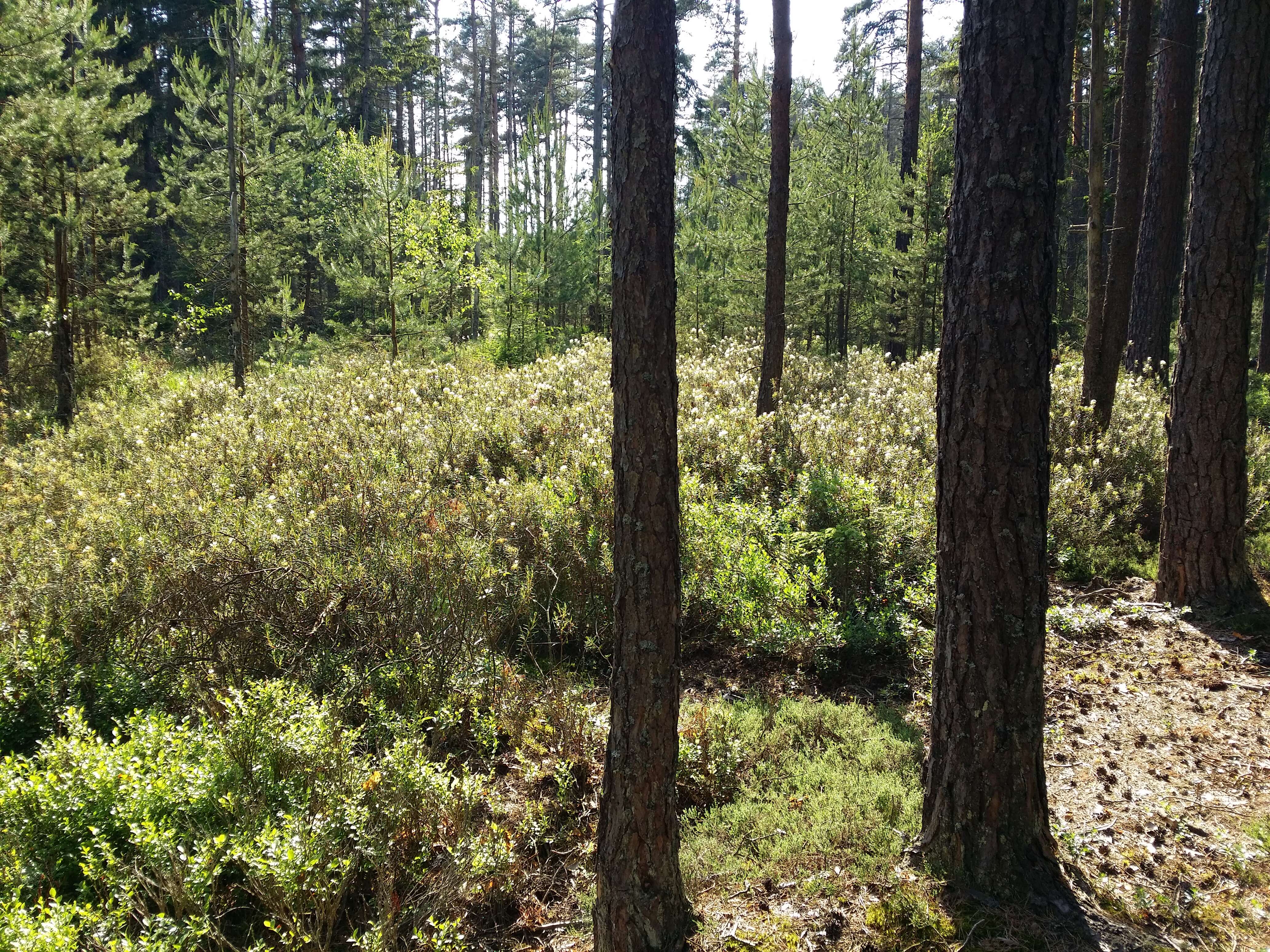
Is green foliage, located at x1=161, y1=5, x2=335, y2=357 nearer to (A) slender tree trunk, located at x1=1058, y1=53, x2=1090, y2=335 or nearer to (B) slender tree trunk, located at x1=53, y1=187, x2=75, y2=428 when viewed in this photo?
(B) slender tree trunk, located at x1=53, y1=187, x2=75, y2=428

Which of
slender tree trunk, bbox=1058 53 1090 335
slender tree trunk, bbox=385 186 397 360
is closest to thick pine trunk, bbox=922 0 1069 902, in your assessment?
slender tree trunk, bbox=385 186 397 360

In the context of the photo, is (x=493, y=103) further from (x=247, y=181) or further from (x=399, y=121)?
(x=247, y=181)

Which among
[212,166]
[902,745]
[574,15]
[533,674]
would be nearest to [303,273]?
[212,166]

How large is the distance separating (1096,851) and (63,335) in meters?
15.4

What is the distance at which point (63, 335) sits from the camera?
1219cm

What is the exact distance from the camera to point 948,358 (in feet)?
9.30

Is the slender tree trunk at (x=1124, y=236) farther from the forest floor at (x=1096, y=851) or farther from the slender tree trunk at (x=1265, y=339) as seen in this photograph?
the slender tree trunk at (x=1265, y=339)

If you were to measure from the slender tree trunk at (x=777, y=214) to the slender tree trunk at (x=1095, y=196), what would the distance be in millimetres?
3605

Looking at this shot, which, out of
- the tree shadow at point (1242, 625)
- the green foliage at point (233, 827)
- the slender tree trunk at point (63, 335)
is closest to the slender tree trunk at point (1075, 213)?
the tree shadow at point (1242, 625)

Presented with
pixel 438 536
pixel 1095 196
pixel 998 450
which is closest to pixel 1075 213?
pixel 1095 196

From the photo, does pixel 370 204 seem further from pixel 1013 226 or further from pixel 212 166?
pixel 1013 226

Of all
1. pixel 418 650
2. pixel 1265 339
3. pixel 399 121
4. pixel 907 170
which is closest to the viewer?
pixel 418 650

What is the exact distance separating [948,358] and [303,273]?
2736 centimetres

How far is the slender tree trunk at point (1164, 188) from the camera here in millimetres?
7801
